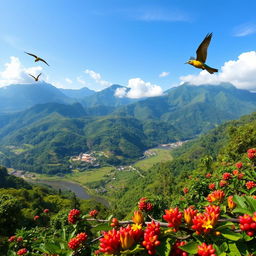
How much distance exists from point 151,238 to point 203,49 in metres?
2.89

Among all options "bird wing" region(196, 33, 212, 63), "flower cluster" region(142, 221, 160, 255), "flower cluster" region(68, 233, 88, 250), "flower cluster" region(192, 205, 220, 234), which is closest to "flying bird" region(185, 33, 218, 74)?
"bird wing" region(196, 33, 212, 63)

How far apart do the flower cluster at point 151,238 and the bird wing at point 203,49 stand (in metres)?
2.73

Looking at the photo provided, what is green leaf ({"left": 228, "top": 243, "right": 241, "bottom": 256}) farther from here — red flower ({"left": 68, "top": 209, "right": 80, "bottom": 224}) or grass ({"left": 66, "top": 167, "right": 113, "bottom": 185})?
grass ({"left": 66, "top": 167, "right": 113, "bottom": 185})

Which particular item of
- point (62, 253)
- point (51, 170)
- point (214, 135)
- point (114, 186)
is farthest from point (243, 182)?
point (51, 170)

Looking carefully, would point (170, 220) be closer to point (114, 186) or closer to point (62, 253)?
point (62, 253)

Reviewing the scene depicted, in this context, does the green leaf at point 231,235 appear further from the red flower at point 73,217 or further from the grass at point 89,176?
the grass at point 89,176

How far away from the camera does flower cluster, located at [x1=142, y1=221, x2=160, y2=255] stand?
1.82 m

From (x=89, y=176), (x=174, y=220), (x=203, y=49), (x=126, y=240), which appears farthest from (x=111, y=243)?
(x=89, y=176)

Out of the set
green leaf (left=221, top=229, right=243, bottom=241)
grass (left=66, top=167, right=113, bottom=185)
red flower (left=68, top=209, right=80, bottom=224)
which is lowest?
grass (left=66, top=167, right=113, bottom=185)

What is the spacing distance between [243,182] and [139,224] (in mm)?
4439

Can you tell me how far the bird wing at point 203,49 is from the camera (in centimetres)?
299

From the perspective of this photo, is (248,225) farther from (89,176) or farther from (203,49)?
(89,176)

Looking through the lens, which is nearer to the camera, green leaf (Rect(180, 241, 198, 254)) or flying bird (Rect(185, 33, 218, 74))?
green leaf (Rect(180, 241, 198, 254))

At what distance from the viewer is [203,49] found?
123 inches
